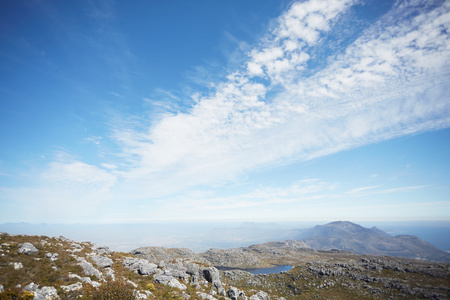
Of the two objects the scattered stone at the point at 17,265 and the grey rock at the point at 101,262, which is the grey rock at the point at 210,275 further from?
the scattered stone at the point at 17,265

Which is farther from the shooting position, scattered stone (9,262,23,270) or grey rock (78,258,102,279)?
grey rock (78,258,102,279)

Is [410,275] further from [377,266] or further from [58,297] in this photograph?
[58,297]

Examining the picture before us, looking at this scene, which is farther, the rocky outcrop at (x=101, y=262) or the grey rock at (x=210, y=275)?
the grey rock at (x=210, y=275)

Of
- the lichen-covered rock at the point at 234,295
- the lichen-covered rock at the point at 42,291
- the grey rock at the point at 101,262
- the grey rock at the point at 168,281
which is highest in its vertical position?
the lichen-covered rock at the point at 42,291

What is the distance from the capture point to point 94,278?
23.3 metres

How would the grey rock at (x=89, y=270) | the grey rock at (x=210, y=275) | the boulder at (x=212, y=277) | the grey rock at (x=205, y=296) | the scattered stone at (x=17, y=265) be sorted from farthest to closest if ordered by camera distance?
the grey rock at (x=210, y=275)
the boulder at (x=212, y=277)
the grey rock at (x=205, y=296)
the grey rock at (x=89, y=270)
the scattered stone at (x=17, y=265)

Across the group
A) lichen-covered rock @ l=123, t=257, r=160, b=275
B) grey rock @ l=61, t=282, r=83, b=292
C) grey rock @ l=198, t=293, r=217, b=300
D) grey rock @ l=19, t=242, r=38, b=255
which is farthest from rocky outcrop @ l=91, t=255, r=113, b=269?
grey rock @ l=198, t=293, r=217, b=300

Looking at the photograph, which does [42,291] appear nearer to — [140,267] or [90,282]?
[90,282]

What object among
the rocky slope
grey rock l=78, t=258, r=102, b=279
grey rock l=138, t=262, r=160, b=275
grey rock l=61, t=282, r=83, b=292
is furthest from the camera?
grey rock l=138, t=262, r=160, b=275

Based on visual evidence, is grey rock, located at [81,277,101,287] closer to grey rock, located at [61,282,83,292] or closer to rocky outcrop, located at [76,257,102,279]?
grey rock, located at [61,282,83,292]

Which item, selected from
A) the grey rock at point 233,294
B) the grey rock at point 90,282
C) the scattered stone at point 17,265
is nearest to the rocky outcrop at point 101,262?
the grey rock at point 90,282

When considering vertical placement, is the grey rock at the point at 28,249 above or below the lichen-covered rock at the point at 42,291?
above

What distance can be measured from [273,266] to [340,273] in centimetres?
7312

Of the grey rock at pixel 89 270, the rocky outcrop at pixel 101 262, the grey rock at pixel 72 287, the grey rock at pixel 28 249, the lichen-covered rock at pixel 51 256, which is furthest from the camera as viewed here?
the rocky outcrop at pixel 101 262
